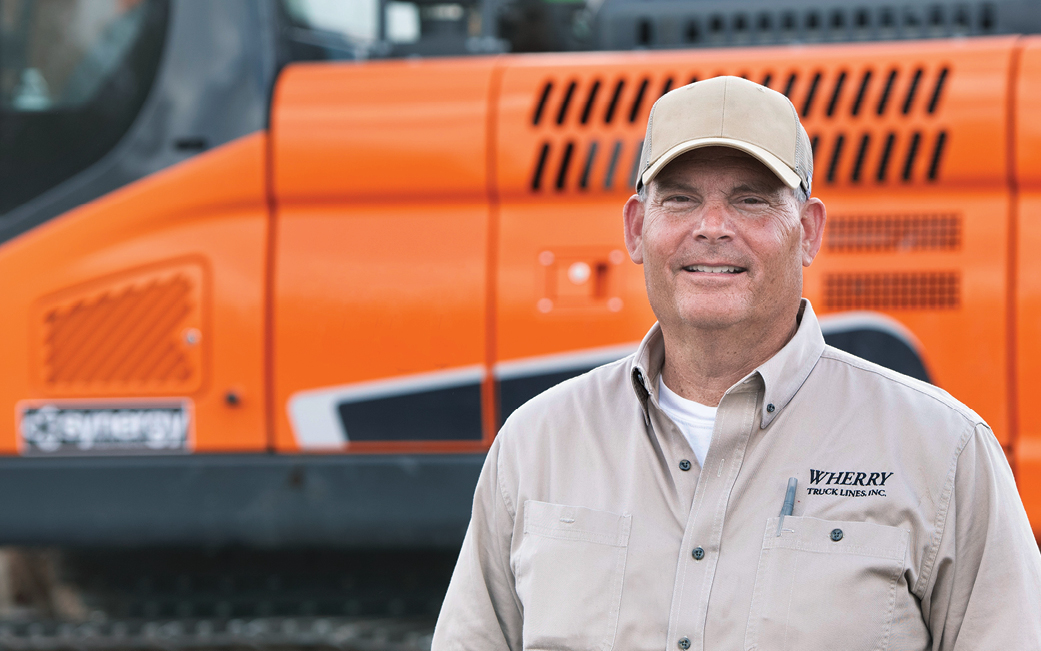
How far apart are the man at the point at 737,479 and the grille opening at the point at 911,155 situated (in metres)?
1.65

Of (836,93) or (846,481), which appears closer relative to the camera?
(846,481)

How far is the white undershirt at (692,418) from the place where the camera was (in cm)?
162

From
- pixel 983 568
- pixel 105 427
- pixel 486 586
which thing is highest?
pixel 983 568

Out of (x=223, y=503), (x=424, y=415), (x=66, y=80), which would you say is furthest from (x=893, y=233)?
(x=66, y=80)

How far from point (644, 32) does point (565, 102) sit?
0.46 m

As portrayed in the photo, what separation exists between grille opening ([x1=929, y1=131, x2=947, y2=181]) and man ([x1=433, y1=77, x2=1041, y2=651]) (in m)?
1.67

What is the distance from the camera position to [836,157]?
128 inches

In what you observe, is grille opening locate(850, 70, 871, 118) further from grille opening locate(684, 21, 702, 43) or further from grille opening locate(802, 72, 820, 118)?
grille opening locate(684, 21, 702, 43)

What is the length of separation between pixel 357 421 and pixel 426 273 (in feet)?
1.60

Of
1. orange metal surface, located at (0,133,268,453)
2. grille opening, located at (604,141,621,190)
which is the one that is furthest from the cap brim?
orange metal surface, located at (0,133,268,453)

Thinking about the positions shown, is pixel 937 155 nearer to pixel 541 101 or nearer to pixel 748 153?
pixel 541 101

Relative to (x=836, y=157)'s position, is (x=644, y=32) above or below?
above

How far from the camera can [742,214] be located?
62.9 inches

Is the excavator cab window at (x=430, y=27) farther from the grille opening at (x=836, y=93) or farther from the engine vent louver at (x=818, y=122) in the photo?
the grille opening at (x=836, y=93)
